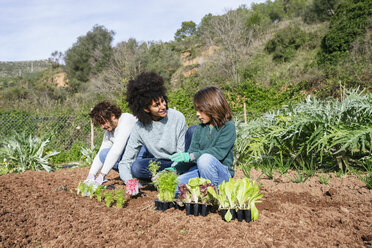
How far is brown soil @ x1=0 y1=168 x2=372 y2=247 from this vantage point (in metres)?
1.53

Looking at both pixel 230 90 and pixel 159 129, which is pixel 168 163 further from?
pixel 230 90

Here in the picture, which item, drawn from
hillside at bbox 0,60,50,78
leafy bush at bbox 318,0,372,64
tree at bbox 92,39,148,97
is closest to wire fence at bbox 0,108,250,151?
leafy bush at bbox 318,0,372,64

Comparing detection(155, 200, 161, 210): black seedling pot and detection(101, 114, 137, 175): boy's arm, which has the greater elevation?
detection(101, 114, 137, 175): boy's arm

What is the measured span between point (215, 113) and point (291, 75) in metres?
11.9

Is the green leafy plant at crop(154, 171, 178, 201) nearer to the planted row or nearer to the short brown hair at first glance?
the planted row

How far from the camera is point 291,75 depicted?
1289 centimetres

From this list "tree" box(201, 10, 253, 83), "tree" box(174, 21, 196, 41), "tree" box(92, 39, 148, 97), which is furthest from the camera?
"tree" box(174, 21, 196, 41)

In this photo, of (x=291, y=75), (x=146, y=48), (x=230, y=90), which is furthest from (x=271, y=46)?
(x=146, y=48)

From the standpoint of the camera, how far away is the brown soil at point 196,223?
1533mm

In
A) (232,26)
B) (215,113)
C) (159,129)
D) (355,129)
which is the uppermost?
(232,26)

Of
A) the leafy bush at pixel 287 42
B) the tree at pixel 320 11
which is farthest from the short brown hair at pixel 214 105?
the tree at pixel 320 11

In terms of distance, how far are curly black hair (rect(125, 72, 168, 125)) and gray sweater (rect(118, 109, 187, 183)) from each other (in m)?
0.10

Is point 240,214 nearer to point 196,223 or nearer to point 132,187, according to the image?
point 196,223

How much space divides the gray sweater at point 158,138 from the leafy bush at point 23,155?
2478 millimetres
